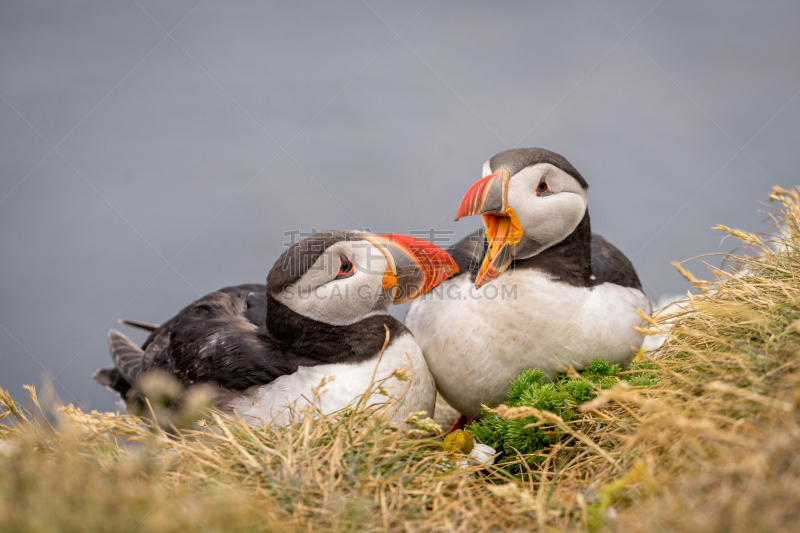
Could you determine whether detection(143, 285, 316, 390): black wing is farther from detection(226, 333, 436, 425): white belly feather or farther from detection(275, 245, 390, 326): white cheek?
detection(275, 245, 390, 326): white cheek

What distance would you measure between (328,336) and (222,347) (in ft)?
1.51

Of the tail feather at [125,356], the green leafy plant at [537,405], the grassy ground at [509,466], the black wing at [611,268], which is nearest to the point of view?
the grassy ground at [509,466]

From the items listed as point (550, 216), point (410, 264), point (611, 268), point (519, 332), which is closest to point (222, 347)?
point (410, 264)

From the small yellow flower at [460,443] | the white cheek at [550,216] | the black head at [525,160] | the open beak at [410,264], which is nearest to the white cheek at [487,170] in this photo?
the black head at [525,160]

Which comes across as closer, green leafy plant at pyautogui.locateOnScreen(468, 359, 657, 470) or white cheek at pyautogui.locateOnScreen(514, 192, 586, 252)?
green leafy plant at pyautogui.locateOnScreen(468, 359, 657, 470)

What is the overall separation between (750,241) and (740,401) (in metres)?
1.05

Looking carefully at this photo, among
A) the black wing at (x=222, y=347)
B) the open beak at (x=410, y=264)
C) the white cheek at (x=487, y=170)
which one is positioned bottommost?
the black wing at (x=222, y=347)

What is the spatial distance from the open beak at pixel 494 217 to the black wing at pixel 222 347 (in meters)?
0.81

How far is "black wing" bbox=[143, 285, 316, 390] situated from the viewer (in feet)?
7.45

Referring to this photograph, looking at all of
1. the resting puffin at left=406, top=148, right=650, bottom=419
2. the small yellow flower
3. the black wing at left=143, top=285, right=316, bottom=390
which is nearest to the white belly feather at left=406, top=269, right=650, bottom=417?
the resting puffin at left=406, top=148, right=650, bottom=419

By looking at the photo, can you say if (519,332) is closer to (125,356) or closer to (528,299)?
(528,299)

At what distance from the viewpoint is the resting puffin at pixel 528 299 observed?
2.26m

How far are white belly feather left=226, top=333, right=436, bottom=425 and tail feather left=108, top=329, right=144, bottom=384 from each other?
0.81 metres

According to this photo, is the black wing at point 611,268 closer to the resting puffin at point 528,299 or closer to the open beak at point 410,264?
the resting puffin at point 528,299
